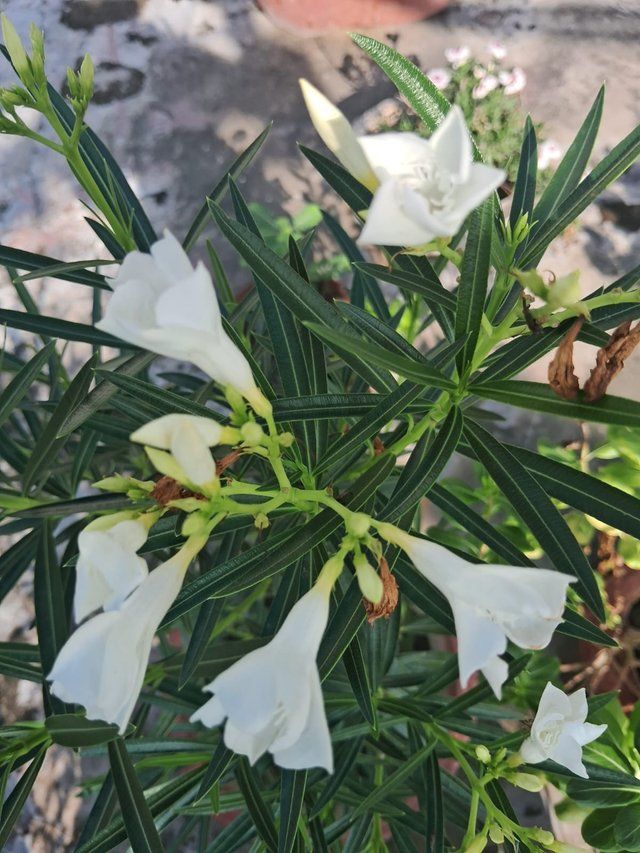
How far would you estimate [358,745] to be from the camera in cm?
107

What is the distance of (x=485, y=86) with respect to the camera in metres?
2.44

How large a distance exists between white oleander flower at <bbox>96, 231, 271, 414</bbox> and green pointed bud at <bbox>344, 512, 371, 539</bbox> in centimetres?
20

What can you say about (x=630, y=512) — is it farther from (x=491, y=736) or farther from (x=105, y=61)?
(x=105, y=61)

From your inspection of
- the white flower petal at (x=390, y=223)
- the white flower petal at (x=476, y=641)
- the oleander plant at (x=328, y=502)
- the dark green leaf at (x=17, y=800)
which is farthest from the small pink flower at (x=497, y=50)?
the dark green leaf at (x=17, y=800)

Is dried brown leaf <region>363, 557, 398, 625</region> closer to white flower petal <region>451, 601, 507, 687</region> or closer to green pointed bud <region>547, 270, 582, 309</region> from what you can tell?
white flower petal <region>451, 601, 507, 687</region>

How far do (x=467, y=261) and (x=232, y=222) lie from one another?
0.85 ft

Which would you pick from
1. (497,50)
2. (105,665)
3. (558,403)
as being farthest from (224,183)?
(497,50)

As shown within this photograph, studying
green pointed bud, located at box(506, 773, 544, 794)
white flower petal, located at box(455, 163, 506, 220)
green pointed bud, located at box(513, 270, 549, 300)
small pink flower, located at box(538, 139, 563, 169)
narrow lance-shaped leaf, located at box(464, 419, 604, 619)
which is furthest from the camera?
small pink flower, located at box(538, 139, 563, 169)

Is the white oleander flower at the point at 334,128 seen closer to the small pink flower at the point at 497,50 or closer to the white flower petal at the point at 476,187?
the white flower petal at the point at 476,187

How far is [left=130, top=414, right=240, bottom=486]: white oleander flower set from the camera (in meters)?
0.51

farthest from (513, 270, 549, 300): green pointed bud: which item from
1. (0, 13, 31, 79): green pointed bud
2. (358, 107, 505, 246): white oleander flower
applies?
(0, 13, 31, 79): green pointed bud

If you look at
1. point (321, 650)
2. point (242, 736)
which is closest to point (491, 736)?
point (321, 650)

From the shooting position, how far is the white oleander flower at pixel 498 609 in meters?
0.52

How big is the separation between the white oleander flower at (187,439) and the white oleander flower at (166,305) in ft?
0.21
